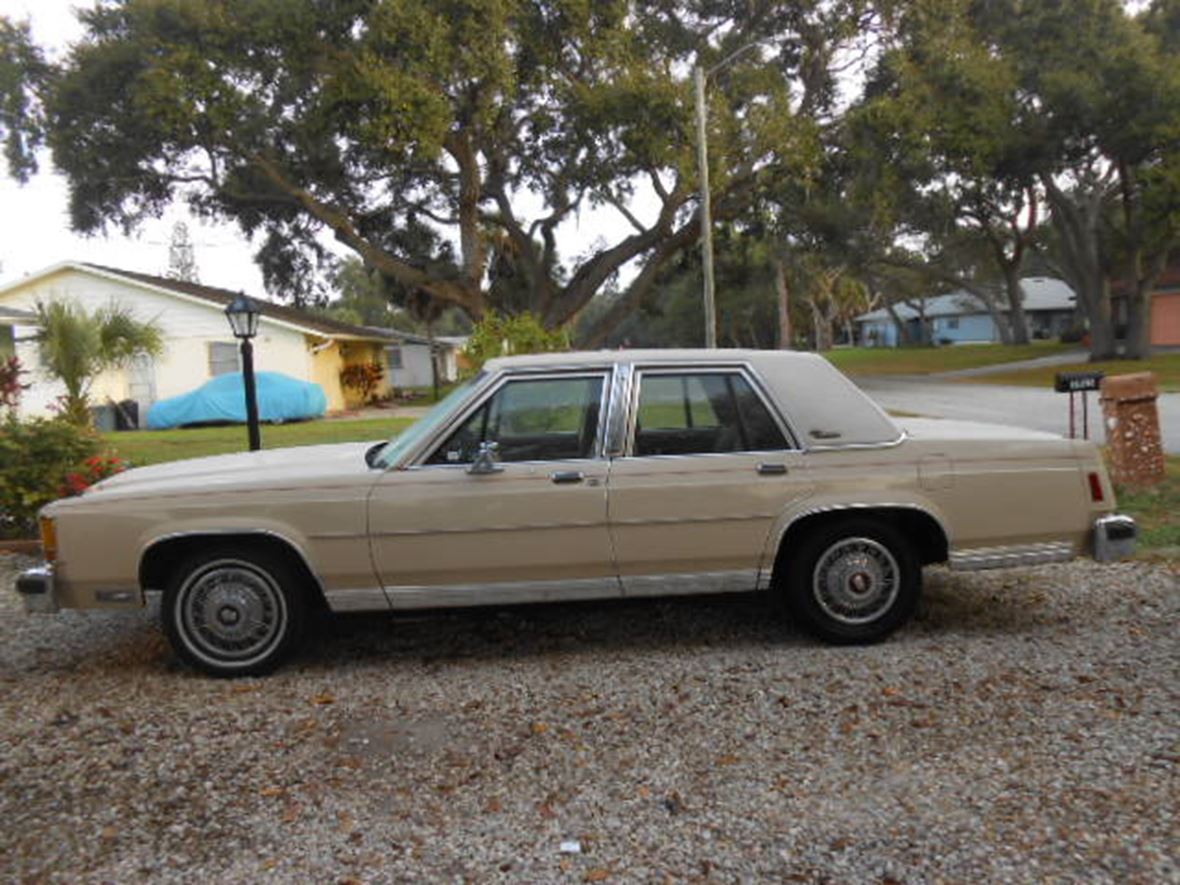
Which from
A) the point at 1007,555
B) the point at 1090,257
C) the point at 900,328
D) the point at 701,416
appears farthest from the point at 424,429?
the point at 900,328

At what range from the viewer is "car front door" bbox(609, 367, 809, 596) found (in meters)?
4.33

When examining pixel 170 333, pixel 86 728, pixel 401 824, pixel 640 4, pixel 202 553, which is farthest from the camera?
pixel 170 333

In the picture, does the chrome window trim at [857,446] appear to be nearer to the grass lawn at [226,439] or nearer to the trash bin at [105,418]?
the grass lawn at [226,439]

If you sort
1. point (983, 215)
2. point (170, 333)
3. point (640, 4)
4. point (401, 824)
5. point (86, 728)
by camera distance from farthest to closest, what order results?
point (983, 215)
point (170, 333)
point (640, 4)
point (86, 728)
point (401, 824)

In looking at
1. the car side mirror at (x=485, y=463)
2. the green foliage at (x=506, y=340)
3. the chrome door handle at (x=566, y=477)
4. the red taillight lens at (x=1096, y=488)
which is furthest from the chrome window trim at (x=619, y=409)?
the green foliage at (x=506, y=340)

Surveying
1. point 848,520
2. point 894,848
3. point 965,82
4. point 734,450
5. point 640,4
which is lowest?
point 894,848

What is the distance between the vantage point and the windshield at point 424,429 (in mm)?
4430

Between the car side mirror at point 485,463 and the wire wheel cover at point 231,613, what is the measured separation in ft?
3.66

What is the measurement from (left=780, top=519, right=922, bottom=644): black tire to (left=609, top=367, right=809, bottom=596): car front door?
0.23 m

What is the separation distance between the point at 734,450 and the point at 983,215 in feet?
102

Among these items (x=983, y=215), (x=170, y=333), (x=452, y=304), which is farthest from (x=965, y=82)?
(x=170, y=333)

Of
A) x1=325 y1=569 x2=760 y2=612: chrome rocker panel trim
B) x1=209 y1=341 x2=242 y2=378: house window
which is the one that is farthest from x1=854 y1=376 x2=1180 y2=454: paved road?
x1=209 y1=341 x2=242 y2=378: house window

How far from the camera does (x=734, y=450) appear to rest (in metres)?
4.46

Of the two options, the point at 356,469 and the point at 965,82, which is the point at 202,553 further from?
the point at 965,82
